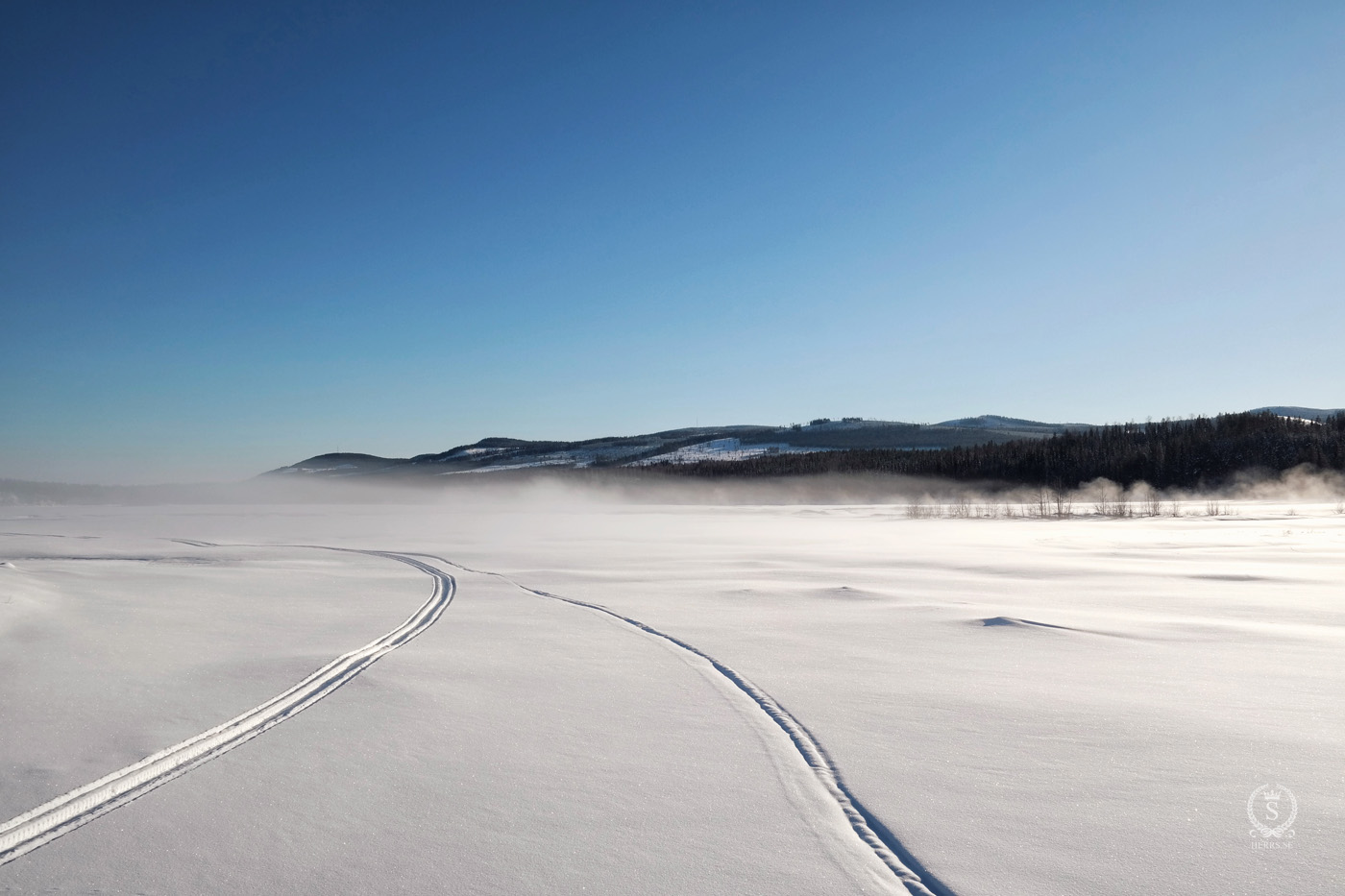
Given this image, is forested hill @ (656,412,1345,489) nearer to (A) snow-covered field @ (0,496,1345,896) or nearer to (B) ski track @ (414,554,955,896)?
(A) snow-covered field @ (0,496,1345,896)

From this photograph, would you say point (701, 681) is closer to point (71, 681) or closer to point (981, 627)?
point (981, 627)

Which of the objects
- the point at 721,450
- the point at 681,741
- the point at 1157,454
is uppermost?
the point at 721,450

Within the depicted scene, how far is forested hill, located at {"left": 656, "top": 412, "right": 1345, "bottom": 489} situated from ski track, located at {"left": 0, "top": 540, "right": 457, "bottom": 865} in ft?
220

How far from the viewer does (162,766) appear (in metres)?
4.82

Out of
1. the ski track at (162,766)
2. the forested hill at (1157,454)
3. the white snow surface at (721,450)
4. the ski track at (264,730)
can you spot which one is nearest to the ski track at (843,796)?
the ski track at (264,730)

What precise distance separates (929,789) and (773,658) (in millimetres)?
3577

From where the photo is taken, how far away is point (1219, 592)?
12.1 meters

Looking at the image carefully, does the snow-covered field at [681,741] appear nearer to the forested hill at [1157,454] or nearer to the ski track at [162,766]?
the ski track at [162,766]

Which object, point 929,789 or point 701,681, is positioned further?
point 701,681

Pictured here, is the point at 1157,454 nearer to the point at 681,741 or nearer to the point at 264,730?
the point at 681,741

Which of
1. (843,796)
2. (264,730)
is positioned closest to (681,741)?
(843,796)

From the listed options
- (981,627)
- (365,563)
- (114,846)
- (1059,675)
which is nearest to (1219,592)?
(981,627)

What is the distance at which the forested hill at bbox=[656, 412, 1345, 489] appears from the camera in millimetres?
59906

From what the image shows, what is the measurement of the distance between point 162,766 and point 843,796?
3995 millimetres
